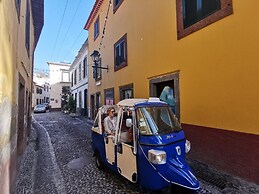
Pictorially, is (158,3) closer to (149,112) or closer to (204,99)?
(204,99)

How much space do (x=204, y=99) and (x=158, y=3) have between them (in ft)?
13.4

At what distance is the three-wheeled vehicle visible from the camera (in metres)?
3.14

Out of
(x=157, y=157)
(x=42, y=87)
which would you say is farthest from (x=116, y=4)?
(x=42, y=87)

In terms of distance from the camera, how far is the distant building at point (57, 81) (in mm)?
34812

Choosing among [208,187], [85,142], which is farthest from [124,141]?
→ [85,142]

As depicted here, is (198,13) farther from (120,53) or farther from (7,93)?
(120,53)

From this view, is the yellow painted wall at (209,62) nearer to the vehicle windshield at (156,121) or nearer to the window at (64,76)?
the vehicle windshield at (156,121)

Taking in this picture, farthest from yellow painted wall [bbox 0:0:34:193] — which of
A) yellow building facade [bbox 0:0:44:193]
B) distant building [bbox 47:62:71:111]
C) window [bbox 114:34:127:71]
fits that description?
distant building [bbox 47:62:71:111]

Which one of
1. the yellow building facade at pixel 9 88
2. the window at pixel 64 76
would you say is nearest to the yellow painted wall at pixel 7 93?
the yellow building facade at pixel 9 88

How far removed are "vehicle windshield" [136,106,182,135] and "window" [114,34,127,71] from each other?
6.16 meters

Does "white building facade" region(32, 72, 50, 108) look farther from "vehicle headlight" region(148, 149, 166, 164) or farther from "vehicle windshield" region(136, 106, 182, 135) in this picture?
"vehicle headlight" region(148, 149, 166, 164)

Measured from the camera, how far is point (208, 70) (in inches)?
191

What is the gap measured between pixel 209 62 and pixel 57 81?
3529cm

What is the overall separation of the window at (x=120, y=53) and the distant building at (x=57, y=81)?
2667cm
